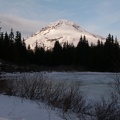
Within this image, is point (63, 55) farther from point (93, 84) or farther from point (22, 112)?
point (22, 112)

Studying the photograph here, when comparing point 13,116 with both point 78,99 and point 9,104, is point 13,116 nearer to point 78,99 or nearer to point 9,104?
point 9,104

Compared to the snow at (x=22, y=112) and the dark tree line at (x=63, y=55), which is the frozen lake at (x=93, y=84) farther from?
the dark tree line at (x=63, y=55)

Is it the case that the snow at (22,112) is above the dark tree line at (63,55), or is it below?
below

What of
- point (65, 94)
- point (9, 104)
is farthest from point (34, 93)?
point (9, 104)

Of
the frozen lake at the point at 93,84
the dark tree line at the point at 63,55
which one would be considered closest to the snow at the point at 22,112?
the frozen lake at the point at 93,84

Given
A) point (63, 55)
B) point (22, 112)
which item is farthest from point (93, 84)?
point (63, 55)

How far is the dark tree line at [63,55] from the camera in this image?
6859 centimetres

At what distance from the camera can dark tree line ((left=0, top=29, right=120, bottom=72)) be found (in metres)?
68.6

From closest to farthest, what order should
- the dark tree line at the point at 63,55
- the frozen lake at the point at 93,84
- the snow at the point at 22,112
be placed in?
the snow at the point at 22,112, the frozen lake at the point at 93,84, the dark tree line at the point at 63,55

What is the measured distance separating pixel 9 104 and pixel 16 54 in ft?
198

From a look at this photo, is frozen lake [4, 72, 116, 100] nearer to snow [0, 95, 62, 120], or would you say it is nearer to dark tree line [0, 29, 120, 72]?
snow [0, 95, 62, 120]

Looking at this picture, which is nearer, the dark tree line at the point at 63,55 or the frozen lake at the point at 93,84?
the frozen lake at the point at 93,84

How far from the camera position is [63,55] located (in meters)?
92.6

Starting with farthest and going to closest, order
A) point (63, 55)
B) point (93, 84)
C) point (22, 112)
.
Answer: point (63, 55), point (93, 84), point (22, 112)
